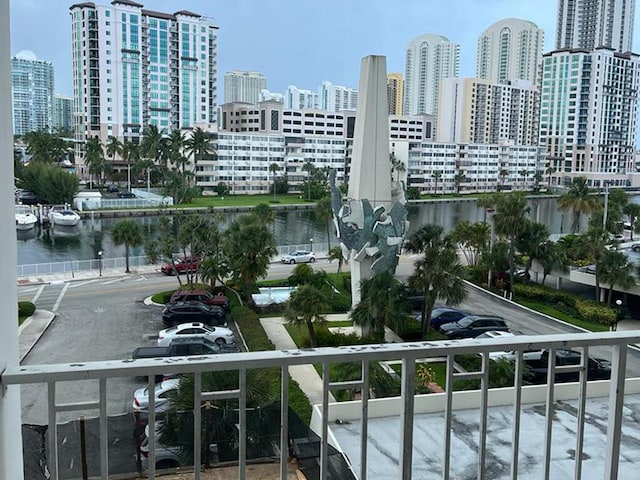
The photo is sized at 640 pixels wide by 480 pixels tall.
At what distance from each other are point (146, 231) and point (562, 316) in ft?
67.4

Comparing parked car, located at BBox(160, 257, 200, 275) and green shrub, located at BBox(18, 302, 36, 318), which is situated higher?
parked car, located at BBox(160, 257, 200, 275)

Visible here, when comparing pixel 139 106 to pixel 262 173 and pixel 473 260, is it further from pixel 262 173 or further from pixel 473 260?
pixel 473 260

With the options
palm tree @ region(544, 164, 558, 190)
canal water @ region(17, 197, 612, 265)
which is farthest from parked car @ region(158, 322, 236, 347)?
palm tree @ region(544, 164, 558, 190)

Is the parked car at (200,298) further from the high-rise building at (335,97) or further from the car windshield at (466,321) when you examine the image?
the high-rise building at (335,97)

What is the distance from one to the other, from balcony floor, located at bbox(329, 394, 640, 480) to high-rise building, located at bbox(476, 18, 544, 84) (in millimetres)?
85254

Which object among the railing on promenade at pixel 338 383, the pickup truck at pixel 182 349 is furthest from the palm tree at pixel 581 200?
the railing on promenade at pixel 338 383

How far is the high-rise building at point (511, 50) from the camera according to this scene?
83125mm

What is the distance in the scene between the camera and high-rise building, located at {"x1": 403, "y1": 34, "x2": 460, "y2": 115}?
8219 centimetres

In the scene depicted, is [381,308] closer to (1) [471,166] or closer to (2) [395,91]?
(1) [471,166]

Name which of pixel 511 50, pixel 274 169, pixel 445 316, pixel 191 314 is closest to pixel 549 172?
pixel 511 50

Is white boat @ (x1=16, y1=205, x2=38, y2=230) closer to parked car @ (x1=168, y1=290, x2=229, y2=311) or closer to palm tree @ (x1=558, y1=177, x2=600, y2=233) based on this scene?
parked car @ (x1=168, y1=290, x2=229, y2=311)

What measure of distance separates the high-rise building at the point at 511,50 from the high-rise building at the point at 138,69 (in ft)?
141

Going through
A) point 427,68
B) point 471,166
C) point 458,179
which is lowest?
point 458,179

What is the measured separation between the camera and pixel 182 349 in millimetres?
10953
